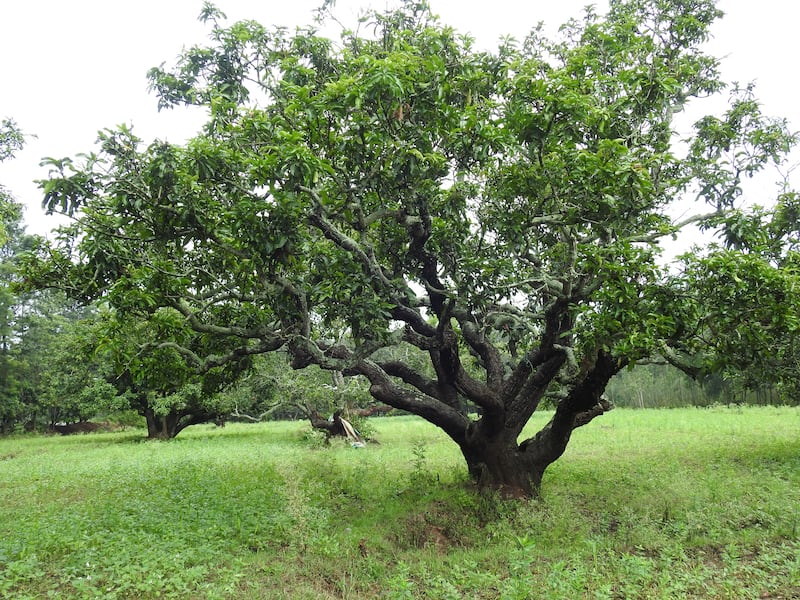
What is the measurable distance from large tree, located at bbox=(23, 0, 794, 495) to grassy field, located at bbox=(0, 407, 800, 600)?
5.49 feet

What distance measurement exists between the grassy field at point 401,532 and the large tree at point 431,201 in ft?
5.49

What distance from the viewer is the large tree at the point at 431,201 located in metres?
6.54

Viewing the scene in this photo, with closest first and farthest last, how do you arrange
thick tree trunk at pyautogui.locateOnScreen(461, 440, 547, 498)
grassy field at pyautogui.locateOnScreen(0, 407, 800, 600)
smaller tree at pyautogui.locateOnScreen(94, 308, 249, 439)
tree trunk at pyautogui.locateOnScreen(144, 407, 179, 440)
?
1. grassy field at pyautogui.locateOnScreen(0, 407, 800, 600)
2. smaller tree at pyautogui.locateOnScreen(94, 308, 249, 439)
3. thick tree trunk at pyautogui.locateOnScreen(461, 440, 547, 498)
4. tree trunk at pyautogui.locateOnScreen(144, 407, 179, 440)

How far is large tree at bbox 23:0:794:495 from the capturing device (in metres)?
6.54

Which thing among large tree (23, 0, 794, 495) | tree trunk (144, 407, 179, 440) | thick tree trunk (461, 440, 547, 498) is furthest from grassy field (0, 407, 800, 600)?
tree trunk (144, 407, 179, 440)

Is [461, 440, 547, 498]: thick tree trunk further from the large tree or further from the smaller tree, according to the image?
the smaller tree

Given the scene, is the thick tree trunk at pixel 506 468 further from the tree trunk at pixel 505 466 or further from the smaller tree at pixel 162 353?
the smaller tree at pixel 162 353

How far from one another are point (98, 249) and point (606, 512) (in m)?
8.66

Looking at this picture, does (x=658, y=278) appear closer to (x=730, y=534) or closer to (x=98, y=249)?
(x=730, y=534)

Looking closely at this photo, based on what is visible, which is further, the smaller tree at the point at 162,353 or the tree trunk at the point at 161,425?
the tree trunk at the point at 161,425

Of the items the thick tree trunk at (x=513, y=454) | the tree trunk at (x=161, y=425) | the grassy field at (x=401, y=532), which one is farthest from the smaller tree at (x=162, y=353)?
the tree trunk at (x=161, y=425)

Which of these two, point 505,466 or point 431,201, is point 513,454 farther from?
point 431,201

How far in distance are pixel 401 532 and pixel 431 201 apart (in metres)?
5.07

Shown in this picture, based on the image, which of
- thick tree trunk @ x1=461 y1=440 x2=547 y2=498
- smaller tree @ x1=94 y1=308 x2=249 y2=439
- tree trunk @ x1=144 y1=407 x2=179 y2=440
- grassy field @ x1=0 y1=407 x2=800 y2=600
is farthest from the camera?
tree trunk @ x1=144 y1=407 x2=179 y2=440
